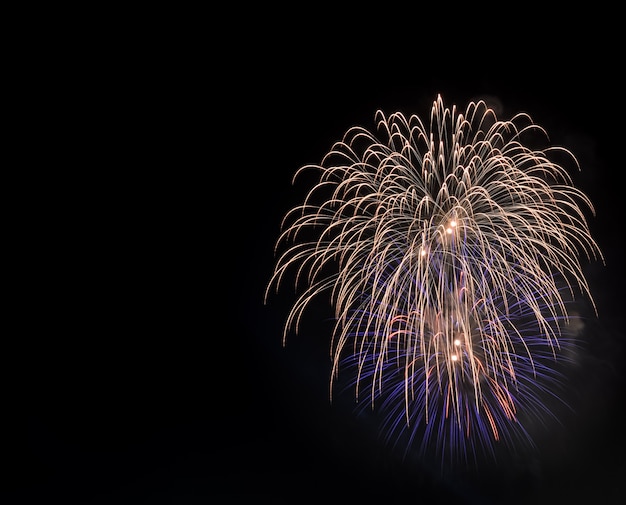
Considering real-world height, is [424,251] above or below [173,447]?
above

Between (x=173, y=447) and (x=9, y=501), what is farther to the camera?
(x=173, y=447)

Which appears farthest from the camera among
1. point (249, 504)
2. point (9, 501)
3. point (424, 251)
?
point (249, 504)

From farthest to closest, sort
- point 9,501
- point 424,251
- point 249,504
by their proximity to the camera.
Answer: point 249,504 → point 9,501 → point 424,251

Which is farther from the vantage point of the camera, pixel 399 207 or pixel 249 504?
pixel 249 504

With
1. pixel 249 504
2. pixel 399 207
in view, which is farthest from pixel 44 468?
pixel 399 207

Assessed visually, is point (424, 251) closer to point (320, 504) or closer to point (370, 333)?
point (370, 333)

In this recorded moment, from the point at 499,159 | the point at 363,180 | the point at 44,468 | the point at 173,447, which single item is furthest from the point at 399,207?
the point at 44,468

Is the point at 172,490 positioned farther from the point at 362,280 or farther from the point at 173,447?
the point at 362,280

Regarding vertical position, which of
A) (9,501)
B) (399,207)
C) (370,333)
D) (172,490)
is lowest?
(9,501)

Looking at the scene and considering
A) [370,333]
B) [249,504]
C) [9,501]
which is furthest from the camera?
[249,504]
